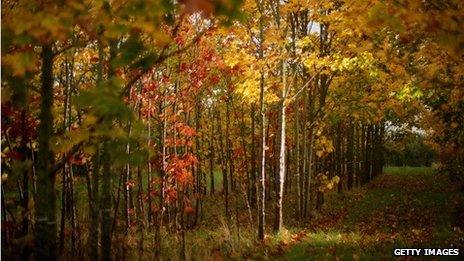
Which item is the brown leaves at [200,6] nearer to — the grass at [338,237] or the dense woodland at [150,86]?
the dense woodland at [150,86]

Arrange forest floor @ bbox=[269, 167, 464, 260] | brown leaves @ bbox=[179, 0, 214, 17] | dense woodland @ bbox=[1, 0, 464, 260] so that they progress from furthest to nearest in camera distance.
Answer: forest floor @ bbox=[269, 167, 464, 260]
dense woodland @ bbox=[1, 0, 464, 260]
brown leaves @ bbox=[179, 0, 214, 17]

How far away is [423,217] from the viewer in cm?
1595

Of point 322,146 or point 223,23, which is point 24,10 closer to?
point 223,23

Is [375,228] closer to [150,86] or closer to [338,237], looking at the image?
[338,237]

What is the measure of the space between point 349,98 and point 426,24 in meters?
14.0

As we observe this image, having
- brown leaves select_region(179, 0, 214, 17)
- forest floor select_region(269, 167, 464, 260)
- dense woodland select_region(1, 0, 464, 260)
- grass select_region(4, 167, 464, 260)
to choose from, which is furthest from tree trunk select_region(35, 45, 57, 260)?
forest floor select_region(269, 167, 464, 260)

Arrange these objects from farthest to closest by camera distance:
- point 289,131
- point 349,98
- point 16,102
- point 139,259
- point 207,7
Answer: point 289,131 < point 349,98 < point 139,259 < point 16,102 < point 207,7

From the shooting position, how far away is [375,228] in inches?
556

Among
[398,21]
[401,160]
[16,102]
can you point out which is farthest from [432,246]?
[401,160]

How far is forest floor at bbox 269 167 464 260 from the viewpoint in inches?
383

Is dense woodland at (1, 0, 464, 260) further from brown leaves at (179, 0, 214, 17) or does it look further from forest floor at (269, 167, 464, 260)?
forest floor at (269, 167, 464, 260)

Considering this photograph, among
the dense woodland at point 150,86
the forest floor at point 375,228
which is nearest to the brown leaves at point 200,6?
the dense woodland at point 150,86

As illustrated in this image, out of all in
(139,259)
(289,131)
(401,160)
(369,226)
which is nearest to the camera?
(139,259)

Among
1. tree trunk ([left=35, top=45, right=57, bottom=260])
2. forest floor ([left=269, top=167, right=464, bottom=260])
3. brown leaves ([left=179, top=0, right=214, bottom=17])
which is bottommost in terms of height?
forest floor ([left=269, top=167, right=464, bottom=260])
